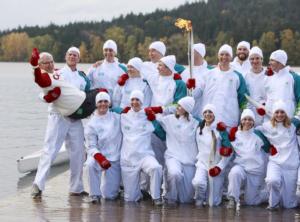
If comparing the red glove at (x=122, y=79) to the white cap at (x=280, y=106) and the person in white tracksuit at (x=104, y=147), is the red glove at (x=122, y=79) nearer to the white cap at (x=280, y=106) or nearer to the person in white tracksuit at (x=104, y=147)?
the person in white tracksuit at (x=104, y=147)

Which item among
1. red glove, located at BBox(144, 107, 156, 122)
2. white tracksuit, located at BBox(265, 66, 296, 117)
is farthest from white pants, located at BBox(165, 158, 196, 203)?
white tracksuit, located at BBox(265, 66, 296, 117)

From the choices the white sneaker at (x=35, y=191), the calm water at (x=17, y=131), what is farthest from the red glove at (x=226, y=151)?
the calm water at (x=17, y=131)

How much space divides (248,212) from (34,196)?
3.02m

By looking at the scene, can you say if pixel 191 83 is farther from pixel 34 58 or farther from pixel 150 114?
pixel 34 58

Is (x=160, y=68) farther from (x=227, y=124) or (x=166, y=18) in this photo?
(x=166, y=18)

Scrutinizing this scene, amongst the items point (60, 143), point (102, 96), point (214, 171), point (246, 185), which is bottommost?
point (246, 185)

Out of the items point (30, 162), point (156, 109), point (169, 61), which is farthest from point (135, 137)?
point (30, 162)

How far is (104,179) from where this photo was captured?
9508 mm

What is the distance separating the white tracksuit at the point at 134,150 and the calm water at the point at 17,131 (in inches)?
150

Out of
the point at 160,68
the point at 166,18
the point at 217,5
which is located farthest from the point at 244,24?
the point at 160,68

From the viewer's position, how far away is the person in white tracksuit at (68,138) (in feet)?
31.6

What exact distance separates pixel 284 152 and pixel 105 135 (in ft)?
7.99

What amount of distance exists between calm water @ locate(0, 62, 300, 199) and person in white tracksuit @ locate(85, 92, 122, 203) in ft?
11.7

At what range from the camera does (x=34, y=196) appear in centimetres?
967
